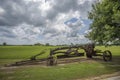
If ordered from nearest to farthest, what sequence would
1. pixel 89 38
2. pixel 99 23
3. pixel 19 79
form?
1. pixel 19 79
2. pixel 99 23
3. pixel 89 38

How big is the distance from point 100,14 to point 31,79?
57.9 feet

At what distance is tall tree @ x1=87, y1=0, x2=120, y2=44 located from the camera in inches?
1067

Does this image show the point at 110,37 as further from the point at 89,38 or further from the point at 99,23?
the point at 89,38

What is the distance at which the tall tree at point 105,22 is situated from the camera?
2710cm

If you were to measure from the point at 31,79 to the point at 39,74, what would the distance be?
2.25 meters

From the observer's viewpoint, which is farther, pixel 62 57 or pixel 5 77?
pixel 62 57

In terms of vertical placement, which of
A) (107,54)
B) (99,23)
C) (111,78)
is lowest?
(111,78)

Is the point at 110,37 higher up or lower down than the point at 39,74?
higher up

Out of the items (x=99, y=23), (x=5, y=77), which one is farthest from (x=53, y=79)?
(x=99, y=23)

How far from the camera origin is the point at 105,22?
31.2m

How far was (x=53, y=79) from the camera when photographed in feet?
65.4

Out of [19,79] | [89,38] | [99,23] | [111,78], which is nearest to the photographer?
[19,79]

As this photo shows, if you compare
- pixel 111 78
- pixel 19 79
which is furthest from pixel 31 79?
pixel 111 78

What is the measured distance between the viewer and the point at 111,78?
69.9 feet
